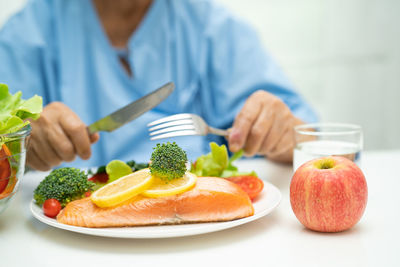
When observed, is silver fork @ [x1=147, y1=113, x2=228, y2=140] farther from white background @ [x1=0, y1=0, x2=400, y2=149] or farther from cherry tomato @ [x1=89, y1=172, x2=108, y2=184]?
white background @ [x1=0, y1=0, x2=400, y2=149]

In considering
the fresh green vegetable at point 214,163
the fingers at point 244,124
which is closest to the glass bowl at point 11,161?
the fresh green vegetable at point 214,163

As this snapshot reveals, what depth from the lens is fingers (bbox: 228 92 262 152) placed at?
1.19 meters

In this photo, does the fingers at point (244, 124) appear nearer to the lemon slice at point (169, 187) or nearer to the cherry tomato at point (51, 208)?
the lemon slice at point (169, 187)

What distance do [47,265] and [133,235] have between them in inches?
6.0

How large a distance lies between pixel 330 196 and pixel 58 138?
75 cm

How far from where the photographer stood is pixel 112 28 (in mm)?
1852

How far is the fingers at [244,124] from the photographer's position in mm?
1191

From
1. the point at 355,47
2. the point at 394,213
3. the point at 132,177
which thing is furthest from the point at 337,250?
the point at 355,47

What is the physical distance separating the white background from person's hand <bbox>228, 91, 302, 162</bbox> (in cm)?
157

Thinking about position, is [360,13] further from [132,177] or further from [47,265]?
[47,265]

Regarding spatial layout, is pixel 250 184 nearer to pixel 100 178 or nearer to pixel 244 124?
pixel 244 124

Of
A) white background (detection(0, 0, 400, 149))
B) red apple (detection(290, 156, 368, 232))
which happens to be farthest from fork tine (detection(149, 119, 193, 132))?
white background (detection(0, 0, 400, 149))

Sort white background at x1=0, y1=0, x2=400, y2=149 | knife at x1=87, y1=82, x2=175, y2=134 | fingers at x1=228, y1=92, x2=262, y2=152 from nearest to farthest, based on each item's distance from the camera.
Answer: knife at x1=87, y1=82, x2=175, y2=134, fingers at x1=228, y1=92, x2=262, y2=152, white background at x1=0, y1=0, x2=400, y2=149

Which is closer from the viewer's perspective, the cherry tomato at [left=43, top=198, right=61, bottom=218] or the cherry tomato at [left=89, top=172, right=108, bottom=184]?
the cherry tomato at [left=43, top=198, right=61, bottom=218]
